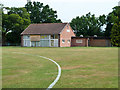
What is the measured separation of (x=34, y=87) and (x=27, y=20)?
61.2 metres

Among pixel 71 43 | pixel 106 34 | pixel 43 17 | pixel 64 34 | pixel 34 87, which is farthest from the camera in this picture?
pixel 43 17

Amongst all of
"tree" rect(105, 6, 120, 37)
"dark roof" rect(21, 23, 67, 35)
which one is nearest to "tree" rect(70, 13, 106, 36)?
"tree" rect(105, 6, 120, 37)

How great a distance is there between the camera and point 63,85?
21.2 feet

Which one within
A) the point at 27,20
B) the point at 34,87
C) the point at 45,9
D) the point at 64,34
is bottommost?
the point at 34,87

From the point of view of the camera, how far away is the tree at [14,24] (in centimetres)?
6175

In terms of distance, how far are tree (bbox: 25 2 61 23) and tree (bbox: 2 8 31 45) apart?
10114 millimetres

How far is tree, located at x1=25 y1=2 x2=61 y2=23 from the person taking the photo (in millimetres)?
77550

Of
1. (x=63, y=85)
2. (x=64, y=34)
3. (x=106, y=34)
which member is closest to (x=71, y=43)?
(x=64, y=34)

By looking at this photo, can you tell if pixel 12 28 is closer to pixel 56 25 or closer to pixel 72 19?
pixel 56 25

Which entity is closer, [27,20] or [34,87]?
[34,87]

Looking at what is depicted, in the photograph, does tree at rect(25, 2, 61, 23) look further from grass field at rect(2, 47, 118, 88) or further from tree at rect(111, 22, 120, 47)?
grass field at rect(2, 47, 118, 88)

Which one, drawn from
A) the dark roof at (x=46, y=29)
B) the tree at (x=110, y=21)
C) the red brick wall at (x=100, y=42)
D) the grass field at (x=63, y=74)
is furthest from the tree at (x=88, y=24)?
the grass field at (x=63, y=74)

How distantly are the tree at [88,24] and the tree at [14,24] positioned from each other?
2192 cm

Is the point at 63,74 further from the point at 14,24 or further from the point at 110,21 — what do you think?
the point at 110,21
